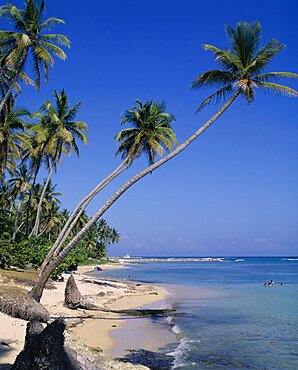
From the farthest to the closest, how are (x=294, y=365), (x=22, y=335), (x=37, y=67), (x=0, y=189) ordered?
(x=0, y=189) < (x=37, y=67) < (x=294, y=365) < (x=22, y=335)

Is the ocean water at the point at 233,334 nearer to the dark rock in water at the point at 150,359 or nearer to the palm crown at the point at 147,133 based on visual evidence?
the dark rock in water at the point at 150,359

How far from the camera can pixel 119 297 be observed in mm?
28500

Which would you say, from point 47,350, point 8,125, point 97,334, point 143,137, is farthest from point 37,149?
point 47,350

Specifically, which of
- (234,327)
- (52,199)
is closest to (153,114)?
(234,327)

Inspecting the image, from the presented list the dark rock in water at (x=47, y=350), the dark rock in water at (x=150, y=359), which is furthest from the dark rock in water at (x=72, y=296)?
the dark rock in water at (x=47, y=350)

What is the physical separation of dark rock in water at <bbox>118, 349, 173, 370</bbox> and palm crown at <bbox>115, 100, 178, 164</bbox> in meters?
9.88

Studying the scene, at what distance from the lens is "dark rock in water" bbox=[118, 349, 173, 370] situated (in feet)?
38.9

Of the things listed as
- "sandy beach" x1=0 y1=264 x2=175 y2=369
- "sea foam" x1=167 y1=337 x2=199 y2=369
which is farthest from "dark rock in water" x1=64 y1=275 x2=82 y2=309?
"sea foam" x1=167 y1=337 x2=199 y2=369

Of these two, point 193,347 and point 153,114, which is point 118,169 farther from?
point 193,347

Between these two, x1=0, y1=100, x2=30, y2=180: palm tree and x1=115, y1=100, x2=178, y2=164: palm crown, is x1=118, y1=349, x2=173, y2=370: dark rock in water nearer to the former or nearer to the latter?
x1=115, y1=100, x2=178, y2=164: palm crown

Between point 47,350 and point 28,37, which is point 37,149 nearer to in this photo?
point 28,37

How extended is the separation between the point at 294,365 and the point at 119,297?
56.5ft

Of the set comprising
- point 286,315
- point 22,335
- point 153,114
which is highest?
point 153,114

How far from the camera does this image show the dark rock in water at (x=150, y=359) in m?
11.9
